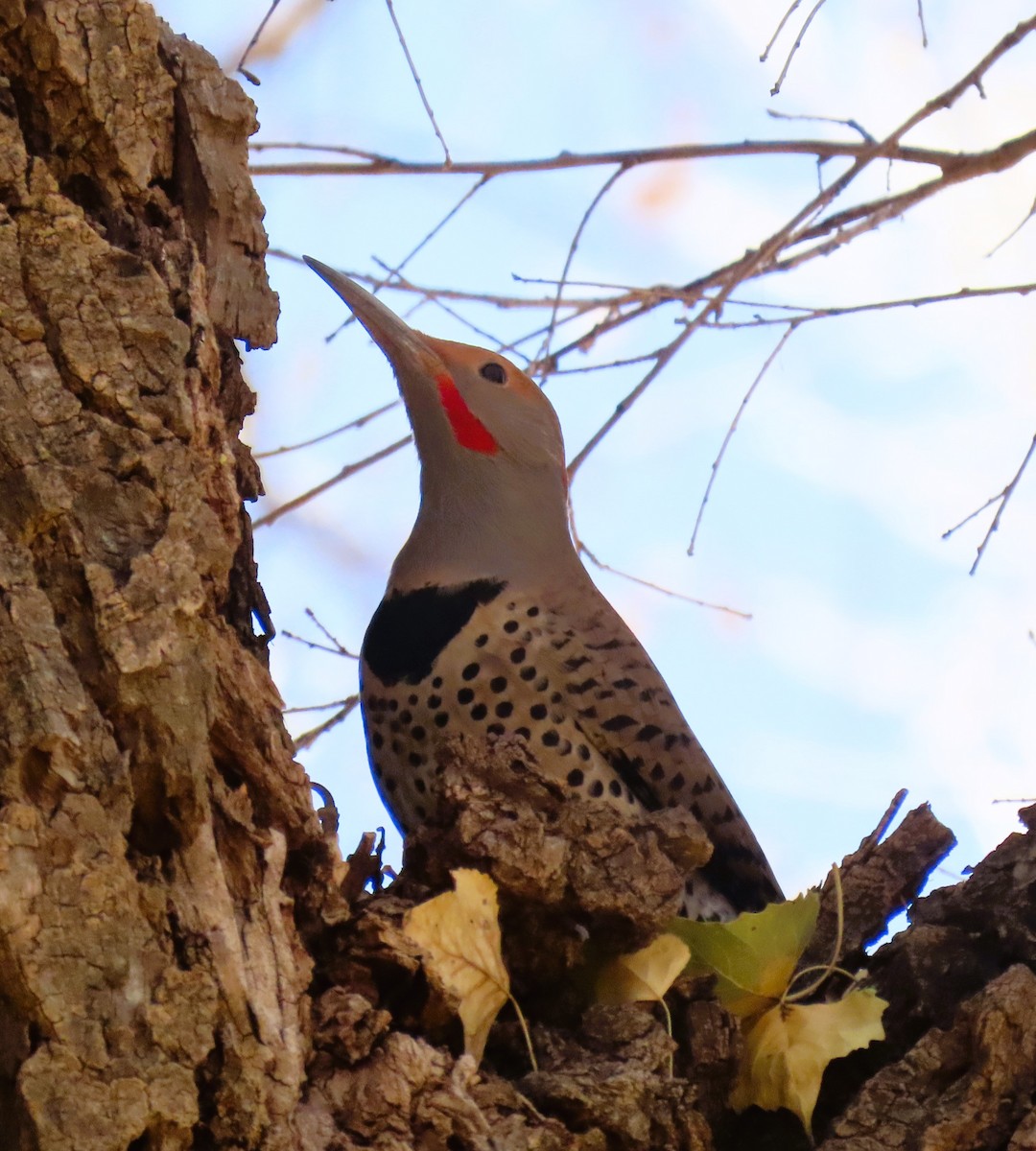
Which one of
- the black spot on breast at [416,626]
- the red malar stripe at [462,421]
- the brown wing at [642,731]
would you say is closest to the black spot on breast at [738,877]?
the brown wing at [642,731]

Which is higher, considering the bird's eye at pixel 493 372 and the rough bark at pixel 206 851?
the bird's eye at pixel 493 372

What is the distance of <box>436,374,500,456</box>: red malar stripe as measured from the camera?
3.75 m

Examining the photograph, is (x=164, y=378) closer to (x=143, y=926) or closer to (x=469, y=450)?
(x=143, y=926)

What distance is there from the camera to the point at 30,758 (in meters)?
1.76

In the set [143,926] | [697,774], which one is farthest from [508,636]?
[143,926]

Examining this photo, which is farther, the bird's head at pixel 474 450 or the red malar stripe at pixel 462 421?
the red malar stripe at pixel 462 421

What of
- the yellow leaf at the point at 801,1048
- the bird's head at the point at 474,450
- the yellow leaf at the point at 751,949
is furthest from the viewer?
the bird's head at the point at 474,450

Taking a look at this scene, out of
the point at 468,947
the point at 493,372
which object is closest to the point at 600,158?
the point at 493,372

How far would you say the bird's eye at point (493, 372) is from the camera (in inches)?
150

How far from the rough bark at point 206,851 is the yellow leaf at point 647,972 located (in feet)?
0.11

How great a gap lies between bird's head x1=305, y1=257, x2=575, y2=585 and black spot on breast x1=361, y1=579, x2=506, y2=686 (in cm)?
16

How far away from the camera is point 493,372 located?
3.83 meters

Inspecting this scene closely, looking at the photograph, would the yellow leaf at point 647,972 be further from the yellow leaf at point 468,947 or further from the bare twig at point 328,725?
the bare twig at point 328,725

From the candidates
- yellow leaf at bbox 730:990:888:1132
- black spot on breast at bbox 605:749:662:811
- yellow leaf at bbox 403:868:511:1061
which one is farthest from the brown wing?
yellow leaf at bbox 403:868:511:1061
